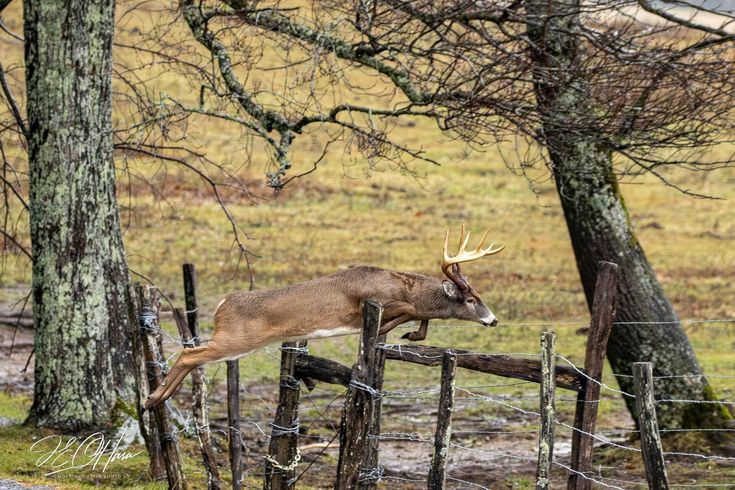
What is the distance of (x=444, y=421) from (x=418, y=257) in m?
23.4

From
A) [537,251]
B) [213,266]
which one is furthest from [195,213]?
[537,251]

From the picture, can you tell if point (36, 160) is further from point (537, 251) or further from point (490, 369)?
point (537, 251)

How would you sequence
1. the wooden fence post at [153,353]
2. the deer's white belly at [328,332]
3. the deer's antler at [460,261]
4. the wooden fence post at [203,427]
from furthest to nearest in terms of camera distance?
1. the wooden fence post at [153,353]
2. the wooden fence post at [203,427]
3. the deer's antler at [460,261]
4. the deer's white belly at [328,332]

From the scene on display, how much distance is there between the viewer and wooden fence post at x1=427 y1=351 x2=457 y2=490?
7281 mm

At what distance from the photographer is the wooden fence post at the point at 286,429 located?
823 centimetres

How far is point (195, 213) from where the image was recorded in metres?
35.5

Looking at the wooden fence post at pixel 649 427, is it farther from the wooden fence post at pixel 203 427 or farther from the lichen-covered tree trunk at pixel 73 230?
the lichen-covered tree trunk at pixel 73 230

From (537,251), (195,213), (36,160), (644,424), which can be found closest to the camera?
(644,424)

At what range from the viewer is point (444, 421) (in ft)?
24.1

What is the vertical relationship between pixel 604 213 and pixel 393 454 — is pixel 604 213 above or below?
above

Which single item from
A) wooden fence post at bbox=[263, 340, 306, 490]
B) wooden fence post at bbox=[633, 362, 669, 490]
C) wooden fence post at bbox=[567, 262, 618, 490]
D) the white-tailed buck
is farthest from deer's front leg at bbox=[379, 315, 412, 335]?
wooden fence post at bbox=[633, 362, 669, 490]

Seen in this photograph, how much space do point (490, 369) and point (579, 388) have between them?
0.57 m

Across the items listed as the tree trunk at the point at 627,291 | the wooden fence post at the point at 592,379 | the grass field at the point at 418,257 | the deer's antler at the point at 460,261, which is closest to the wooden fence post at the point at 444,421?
the deer's antler at the point at 460,261

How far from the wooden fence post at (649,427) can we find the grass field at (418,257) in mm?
2178
